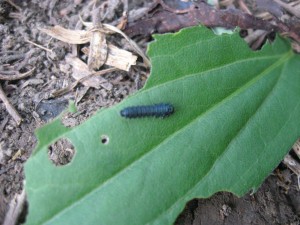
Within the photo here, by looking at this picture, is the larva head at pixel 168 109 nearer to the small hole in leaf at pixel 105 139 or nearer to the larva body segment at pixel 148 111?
the larva body segment at pixel 148 111

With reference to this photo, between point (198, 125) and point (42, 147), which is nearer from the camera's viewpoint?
point (42, 147)

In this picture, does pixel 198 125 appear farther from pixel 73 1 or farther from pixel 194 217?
pixel 73 1

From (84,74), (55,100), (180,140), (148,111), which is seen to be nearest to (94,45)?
(84,74)

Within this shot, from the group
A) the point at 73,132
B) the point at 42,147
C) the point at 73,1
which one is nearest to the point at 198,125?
the point at 73,132

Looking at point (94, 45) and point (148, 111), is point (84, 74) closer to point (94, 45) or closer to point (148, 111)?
point (94, 45)

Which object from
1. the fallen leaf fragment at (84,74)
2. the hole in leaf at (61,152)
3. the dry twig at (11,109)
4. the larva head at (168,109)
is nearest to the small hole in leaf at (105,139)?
the hole in leaf at (61,152)
